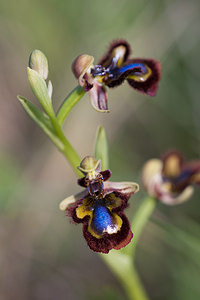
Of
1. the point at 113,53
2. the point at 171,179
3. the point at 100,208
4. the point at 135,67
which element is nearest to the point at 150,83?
the point at 135,67

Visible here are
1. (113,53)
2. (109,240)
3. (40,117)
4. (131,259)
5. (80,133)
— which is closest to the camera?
(109,240)

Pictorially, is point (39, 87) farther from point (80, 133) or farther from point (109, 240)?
point (80, 133)

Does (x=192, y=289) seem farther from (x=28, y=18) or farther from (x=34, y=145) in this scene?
(x=28, y=18)

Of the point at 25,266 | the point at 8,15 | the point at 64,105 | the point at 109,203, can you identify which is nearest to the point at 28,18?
the point at 8,15

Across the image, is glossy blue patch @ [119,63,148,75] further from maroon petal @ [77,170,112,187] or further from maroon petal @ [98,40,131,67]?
maroon petal @ [77,170,112,187]

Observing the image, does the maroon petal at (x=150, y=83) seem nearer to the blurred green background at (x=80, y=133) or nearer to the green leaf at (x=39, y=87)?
the green leaf at (x=39, y=87)
